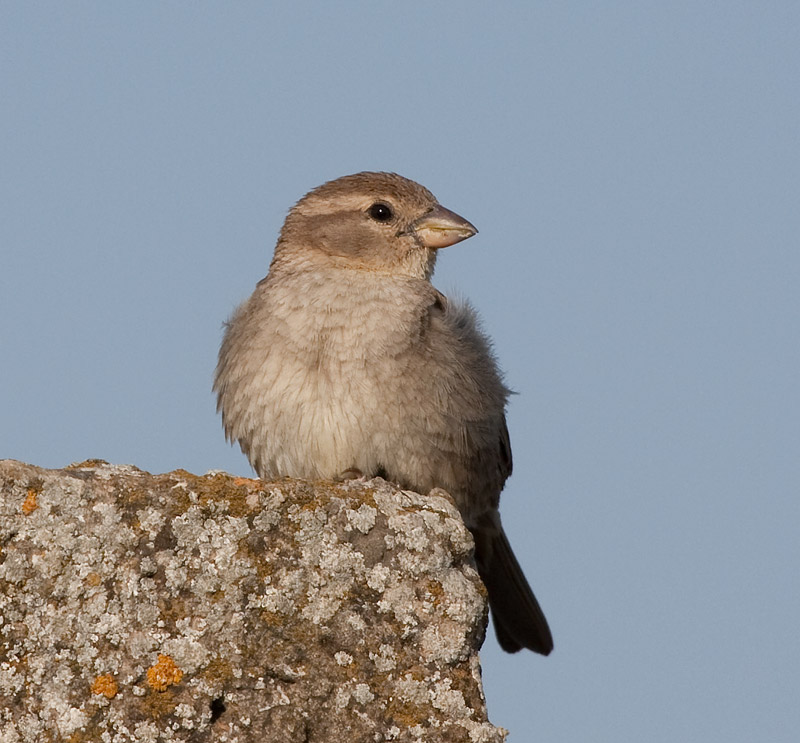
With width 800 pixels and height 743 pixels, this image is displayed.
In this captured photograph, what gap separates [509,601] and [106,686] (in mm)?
3960

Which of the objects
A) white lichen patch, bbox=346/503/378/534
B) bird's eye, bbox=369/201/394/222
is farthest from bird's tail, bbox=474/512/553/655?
white lichen patch, bbox=346/503/378/534

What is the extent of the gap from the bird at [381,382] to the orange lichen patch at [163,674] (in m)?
2.64

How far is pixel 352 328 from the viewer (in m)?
6.00

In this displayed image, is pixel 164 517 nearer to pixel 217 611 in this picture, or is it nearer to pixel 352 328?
pixel 217 611

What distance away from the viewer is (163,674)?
3.16m

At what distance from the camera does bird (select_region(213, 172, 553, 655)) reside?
5828 millimetres

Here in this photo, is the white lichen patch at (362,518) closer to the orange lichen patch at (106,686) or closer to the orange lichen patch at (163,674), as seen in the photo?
the orange lichen patch at (163,674)

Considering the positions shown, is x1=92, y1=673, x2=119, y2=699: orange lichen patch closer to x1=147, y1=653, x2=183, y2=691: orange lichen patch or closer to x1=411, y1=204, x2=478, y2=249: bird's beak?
x1=147, y1=653, x2=183, y2=691: orange lichen patch

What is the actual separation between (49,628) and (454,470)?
3.08 m

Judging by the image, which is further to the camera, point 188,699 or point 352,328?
point 352,328

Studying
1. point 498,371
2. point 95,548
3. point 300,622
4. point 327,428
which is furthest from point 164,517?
point 498,371

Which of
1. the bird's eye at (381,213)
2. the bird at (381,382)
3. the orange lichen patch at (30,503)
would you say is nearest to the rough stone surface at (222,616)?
the orange lichen patch at (30,503)

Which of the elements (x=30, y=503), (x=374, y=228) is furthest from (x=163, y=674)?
(x=374, y=228)

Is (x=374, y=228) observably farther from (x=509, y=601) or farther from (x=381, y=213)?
(x=509, y=601)
